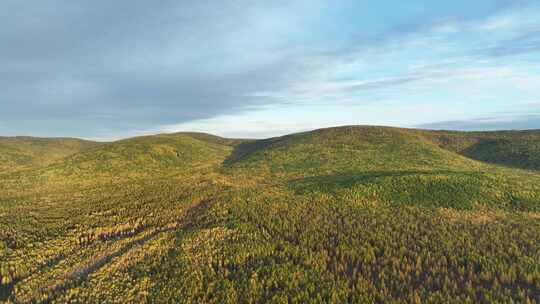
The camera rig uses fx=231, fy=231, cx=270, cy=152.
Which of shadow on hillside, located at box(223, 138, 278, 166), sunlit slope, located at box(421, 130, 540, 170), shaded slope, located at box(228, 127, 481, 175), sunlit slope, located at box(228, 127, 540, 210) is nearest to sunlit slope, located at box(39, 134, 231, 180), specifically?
shadow on hillside, located at box(223, 138, 278, 166)

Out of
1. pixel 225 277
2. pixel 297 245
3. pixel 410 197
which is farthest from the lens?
pixel 410 197

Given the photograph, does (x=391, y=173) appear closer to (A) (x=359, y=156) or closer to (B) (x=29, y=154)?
(A) (x=359, y=156)

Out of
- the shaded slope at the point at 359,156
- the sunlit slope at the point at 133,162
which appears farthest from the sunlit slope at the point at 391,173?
the sunlit slope at the point at 133,162

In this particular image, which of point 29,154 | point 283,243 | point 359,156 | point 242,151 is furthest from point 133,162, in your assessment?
point 283,243

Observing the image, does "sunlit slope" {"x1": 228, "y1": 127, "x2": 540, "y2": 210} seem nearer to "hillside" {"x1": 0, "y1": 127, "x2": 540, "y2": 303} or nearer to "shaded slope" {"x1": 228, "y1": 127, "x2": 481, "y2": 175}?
"shaded slope" {"x1": 228, "y1": 127, "x2": 481, "y2": 175}

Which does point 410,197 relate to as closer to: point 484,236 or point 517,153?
point 484,236

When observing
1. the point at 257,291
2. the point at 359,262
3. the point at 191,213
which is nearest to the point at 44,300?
the point at 257,291

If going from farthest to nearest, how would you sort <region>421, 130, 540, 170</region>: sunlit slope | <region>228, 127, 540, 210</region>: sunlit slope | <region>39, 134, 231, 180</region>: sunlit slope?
<region>421, 130, 540, 170</region>: sunlit slope
<region>39, 134, 231, 180</region>: sunlit slope
<region>228, 127, 540, 210</region>: sunlit slope
